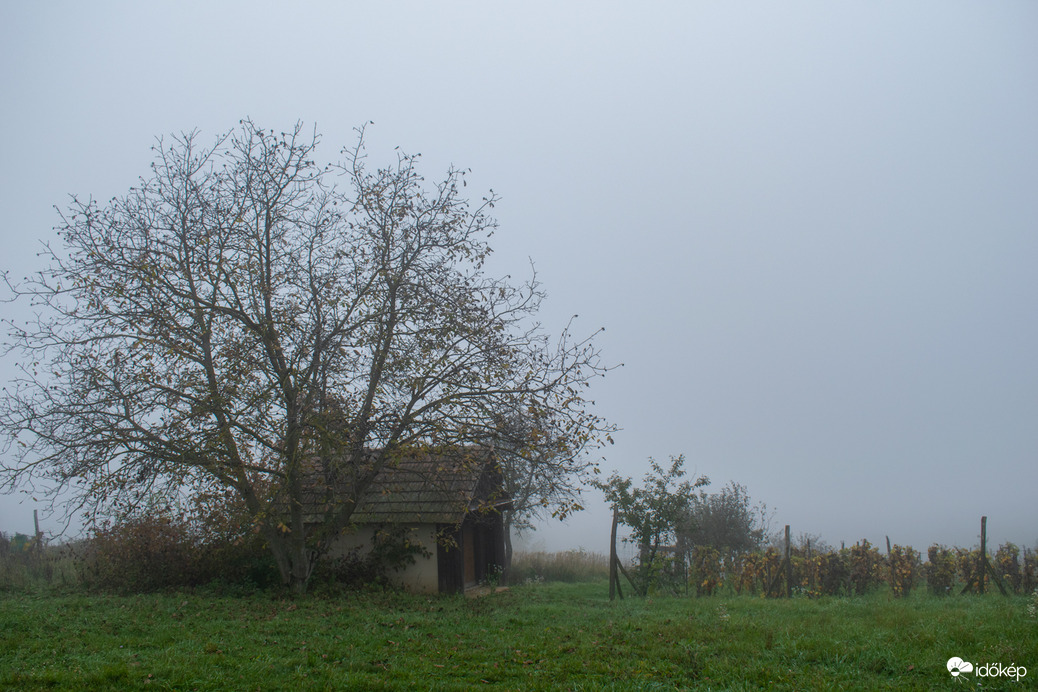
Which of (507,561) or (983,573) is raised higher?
(983,573)

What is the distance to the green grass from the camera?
6656 millimetres

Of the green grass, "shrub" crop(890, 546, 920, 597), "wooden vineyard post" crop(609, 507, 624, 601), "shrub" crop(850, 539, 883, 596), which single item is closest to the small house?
"wooden vineyard post" crop(609, 507, 624, 601)

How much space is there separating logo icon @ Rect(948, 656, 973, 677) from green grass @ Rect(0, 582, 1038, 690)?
15 cm

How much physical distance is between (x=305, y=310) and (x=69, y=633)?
258 inches

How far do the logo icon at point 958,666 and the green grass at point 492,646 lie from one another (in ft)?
0.48

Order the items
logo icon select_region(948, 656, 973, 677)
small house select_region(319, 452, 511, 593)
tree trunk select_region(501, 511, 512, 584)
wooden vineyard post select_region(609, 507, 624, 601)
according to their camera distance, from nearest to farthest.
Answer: logo icon select_region(948, 656, 973, 677)
small house select_region(319, 452, 511, 593)
wooden vineyard post select_region(609, 507, 624, 601)
tree trunk select_region(501, 511, 512, 584)

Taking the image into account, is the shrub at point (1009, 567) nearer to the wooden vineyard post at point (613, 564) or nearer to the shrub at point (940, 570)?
the shrub at point (940, 570)

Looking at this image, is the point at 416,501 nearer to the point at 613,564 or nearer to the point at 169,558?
the point at 613,564

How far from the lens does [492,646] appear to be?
8500mm

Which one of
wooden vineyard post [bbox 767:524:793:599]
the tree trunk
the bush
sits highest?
the bush

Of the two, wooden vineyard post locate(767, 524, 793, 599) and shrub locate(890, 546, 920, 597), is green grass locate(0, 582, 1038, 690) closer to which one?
wooden vineyard post locate(767, 524, 793, 599)

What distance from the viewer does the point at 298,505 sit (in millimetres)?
13016

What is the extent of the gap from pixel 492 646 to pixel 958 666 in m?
5.47

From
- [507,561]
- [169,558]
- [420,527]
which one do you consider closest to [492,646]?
[420,527]
